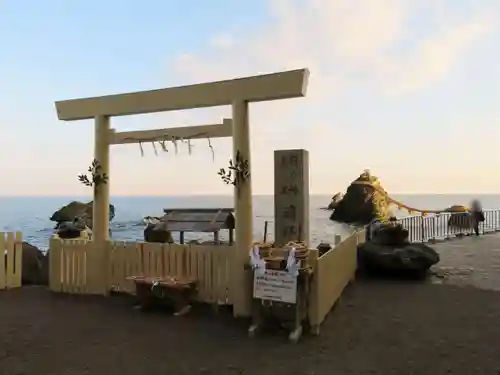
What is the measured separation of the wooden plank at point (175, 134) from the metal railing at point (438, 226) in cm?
1119

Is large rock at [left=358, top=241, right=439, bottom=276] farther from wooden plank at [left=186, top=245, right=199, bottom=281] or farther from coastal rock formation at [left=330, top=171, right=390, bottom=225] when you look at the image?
coastal rock formation at [left=330, top=171, right=390, bottom=225]

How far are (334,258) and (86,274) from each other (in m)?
4.73

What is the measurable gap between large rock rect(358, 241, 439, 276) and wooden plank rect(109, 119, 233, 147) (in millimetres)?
5165

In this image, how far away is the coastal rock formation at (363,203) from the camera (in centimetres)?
5544

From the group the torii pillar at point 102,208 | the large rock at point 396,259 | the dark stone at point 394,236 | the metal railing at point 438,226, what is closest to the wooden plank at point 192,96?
the torii pillar at point 102,208

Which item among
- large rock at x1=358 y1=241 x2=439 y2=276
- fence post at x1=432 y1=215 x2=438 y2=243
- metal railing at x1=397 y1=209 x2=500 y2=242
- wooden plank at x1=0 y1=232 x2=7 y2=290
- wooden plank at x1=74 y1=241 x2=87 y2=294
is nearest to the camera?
wooden plank at x1=74 y1=241 x2=87 y2=294

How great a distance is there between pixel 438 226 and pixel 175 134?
54.6ft

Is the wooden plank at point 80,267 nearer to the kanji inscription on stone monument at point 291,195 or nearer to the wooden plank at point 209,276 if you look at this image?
the wooden plank at point 209,276

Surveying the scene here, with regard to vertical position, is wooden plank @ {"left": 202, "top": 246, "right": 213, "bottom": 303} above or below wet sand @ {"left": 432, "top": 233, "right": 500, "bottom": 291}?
above

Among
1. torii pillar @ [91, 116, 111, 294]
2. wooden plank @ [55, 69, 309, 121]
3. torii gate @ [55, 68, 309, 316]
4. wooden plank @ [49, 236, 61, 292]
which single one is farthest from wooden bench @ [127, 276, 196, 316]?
wooden plank @ [55, 69, 309, 121]

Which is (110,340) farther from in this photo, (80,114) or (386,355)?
(80,114)

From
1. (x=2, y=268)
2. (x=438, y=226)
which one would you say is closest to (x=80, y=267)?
(x=2, y=268)

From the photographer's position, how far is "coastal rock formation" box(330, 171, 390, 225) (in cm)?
5544

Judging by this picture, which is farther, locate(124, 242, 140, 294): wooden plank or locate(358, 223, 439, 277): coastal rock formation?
locate(358, 223, 439, 277): coastal rock formation
